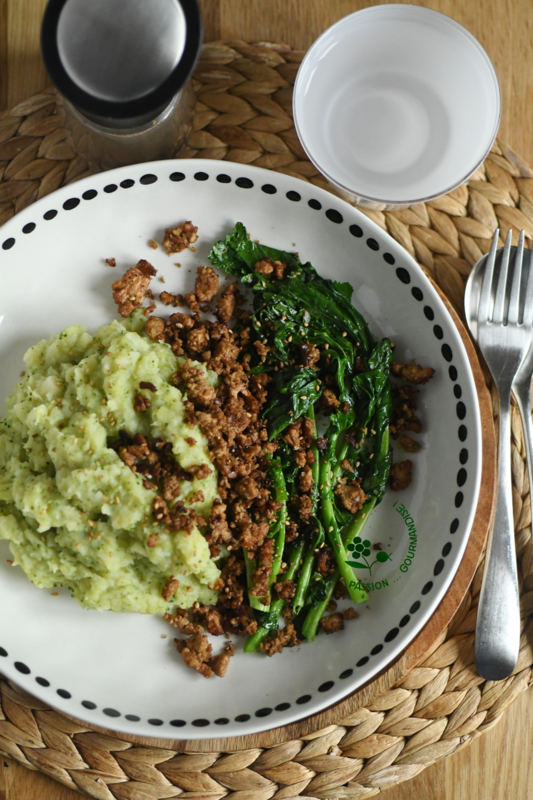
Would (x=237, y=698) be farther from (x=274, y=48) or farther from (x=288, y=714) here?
(x=274, y=48)

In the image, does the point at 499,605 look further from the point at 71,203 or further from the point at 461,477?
the point at 71,203

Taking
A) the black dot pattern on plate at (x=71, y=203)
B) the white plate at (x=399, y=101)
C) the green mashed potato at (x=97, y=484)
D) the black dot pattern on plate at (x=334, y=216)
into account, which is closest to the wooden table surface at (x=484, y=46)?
the white plate at (x=399, y=101)

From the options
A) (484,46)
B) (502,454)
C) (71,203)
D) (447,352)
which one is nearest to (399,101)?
(484,46)

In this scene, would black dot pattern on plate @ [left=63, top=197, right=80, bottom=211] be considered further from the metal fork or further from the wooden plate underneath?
the metal fork

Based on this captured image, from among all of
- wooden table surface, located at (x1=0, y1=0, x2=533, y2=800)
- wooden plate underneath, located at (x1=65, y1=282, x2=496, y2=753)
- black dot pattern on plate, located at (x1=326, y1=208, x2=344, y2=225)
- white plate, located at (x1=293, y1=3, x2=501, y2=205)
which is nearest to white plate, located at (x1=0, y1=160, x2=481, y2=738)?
black dot pattern on plate, located at (x1=326, y1=208, x2=344, y2=225)

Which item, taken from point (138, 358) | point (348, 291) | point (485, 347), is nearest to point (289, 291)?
point (348, 291)
